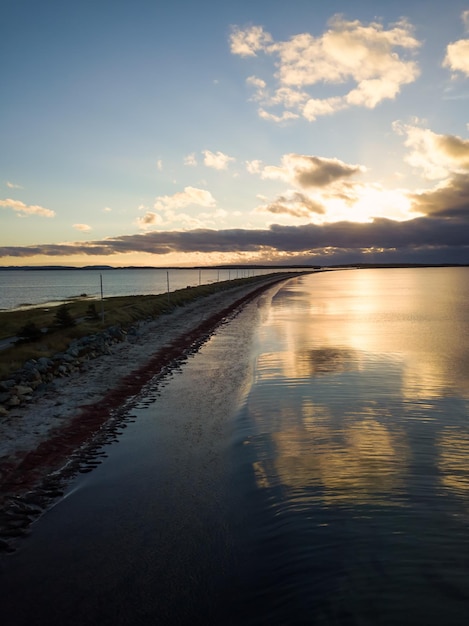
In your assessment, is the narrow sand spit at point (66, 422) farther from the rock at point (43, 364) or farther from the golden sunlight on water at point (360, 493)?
the golden sunlight on water at point (360, 493)

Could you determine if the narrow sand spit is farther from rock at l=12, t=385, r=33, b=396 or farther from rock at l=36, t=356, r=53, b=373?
rock at l=36, t=356, r=53, b=373

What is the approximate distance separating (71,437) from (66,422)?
1.12 m

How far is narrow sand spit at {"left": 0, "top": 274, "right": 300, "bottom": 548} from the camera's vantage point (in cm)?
798

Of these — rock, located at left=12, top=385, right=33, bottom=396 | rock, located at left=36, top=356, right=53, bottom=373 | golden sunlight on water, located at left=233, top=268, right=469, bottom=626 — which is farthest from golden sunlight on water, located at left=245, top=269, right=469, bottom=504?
rock, located at left=36, top=356, right=53, bottom=373

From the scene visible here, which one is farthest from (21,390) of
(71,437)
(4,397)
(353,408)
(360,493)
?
(360,493)

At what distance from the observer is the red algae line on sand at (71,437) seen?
8.20 meters

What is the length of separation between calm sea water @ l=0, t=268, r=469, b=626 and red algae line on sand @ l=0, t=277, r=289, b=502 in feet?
2.67

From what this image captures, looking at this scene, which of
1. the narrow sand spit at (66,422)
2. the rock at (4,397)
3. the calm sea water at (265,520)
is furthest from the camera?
the rock at (4,397)

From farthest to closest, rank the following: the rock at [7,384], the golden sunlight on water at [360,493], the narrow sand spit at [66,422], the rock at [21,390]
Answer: the rock at [7,384] → the rock at [21,390] → the narrow sand spit at [66,422] → the golden sunlight on water at [360,493]

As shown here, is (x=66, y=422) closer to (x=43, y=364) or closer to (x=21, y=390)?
(x=21, y=390)

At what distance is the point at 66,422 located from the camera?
11344 millimetres

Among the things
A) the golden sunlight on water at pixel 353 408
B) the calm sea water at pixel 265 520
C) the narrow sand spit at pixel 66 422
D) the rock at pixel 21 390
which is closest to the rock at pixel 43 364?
the narrow sand spit at pixel 66 422

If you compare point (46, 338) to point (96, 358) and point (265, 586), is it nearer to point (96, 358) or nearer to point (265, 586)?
point (96, 358)

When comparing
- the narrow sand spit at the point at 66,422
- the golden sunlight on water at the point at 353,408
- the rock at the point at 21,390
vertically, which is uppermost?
the rock at the point at 21,390
